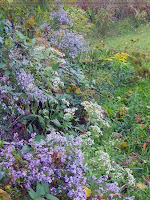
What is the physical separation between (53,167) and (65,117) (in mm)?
616

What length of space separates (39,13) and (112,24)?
485 centimetres

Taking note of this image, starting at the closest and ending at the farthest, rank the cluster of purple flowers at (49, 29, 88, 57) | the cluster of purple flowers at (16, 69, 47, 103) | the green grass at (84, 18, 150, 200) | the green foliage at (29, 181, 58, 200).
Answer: the green foliage at (29, 181, 58, 200) < the cluster of purple flowers at (16, 69, 47, 103) < the green grass at (84, 18, 150, 200) < the cluster of purple flowers at (49, 29, 88, 57)

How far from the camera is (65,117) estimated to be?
2.02 meters

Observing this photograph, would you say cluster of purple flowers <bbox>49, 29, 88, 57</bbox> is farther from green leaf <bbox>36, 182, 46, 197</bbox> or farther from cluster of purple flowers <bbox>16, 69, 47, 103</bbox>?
green leaf <bbox>36, 182, 46, 197</bbox>

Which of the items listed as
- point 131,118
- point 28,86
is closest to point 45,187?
point 28,86

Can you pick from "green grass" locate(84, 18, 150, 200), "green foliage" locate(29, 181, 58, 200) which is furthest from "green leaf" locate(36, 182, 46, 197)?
"green grass" locate(84, 18, 150, 200)

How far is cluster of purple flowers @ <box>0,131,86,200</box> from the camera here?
1.36 meters

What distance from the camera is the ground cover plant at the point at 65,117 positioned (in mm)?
1439

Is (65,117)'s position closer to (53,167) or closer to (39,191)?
(53,167)

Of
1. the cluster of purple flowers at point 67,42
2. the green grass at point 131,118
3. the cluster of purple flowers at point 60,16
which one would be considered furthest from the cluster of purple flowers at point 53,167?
the cluster of purple flowers at point 60,16

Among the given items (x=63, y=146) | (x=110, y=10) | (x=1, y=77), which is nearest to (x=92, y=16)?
(x=110, y=10)

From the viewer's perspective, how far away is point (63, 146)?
1600mm

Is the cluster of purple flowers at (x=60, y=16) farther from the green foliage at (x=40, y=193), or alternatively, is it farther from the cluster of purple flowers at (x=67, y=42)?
the green foliage at (x=40, y=193)

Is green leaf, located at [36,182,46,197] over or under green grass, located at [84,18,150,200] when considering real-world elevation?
over
